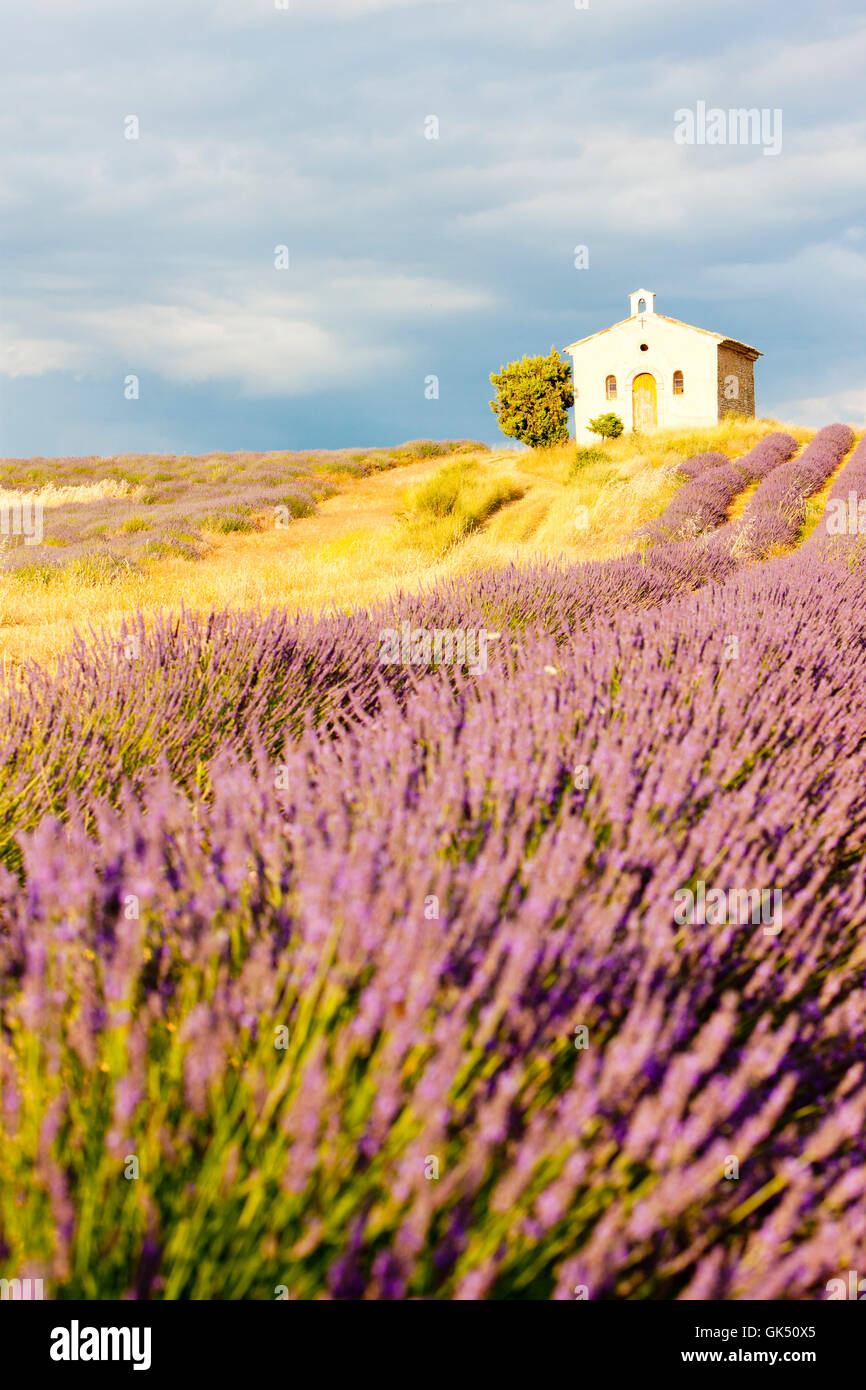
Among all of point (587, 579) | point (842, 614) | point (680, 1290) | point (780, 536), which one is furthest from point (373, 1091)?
point (780, 536)

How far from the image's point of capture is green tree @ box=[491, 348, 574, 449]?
25672 millimetres

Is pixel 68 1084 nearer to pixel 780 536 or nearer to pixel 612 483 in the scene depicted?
pixel 780 536

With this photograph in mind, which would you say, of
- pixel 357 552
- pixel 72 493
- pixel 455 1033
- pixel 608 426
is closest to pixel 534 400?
pixel 608 426

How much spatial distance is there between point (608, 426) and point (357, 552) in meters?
15.7

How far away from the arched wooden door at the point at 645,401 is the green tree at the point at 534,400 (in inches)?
92.4

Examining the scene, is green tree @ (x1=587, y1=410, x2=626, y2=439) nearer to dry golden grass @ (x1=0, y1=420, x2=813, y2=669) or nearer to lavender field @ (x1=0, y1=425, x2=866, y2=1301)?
dry golden grass @ (x1=0, y1=420, x2=813, y2=669)

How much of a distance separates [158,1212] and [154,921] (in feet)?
1.61

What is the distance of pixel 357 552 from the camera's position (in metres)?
11.3

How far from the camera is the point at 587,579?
5.96 meters

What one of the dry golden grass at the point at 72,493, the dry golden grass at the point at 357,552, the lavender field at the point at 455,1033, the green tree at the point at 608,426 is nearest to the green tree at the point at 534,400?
the green tree at the point at 608,426

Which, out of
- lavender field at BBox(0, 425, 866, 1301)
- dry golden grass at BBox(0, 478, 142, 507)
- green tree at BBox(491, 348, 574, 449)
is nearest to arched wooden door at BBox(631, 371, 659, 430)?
green tree at BBox(491, 348, 574, 449)

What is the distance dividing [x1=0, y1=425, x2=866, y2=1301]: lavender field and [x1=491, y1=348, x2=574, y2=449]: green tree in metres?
24.9

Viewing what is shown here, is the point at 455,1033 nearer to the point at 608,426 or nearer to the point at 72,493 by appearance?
the point at 72,493

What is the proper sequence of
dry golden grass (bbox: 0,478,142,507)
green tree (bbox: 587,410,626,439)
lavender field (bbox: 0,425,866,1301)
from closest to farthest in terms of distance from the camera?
lavender field (bbox: 0,425,866,1301)
dry golden grass (bbox: 0,478,142,507)
green tree (bbox: 587,410,626,439)
